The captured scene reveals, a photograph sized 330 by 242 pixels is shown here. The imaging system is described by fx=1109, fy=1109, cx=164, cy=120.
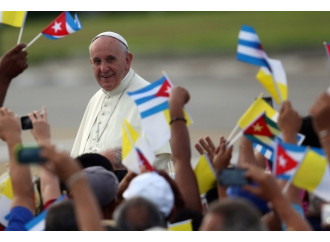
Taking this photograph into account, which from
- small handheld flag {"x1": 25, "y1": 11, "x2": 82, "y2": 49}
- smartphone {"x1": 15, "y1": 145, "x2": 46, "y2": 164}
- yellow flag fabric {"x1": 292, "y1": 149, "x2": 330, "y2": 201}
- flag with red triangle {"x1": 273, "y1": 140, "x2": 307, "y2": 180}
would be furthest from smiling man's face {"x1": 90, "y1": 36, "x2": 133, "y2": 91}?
smartphone {"x1": 15, "y1": 145, "x2": 46, "y2": 164}

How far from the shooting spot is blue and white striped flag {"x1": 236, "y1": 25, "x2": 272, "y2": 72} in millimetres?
5848

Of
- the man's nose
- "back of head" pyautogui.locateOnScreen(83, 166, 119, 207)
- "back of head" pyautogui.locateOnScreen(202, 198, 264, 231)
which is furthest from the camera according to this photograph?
the man's nose

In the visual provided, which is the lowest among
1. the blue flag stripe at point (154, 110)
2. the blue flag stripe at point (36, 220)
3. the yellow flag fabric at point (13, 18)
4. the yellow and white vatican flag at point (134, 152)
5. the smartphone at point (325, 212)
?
the smartphone at point (325, 212)

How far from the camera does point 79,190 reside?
4.73m

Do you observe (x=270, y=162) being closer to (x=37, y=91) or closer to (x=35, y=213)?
(x=35, y=213)

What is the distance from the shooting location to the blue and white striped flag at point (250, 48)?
5848mm

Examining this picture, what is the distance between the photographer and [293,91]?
19359mm

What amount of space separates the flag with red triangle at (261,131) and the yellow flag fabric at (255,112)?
0.08 ft

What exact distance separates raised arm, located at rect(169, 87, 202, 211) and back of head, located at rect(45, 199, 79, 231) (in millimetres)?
964

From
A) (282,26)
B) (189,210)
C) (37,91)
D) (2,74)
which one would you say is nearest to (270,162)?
(189,210)

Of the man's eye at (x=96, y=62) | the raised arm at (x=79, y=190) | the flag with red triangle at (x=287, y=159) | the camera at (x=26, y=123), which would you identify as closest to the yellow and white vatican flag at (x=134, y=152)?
the camera at (x=26, y=123)

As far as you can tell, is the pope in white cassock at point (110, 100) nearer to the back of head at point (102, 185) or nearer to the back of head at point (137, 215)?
the back of head at point (102, 185)

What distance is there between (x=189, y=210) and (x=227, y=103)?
13.4 metres

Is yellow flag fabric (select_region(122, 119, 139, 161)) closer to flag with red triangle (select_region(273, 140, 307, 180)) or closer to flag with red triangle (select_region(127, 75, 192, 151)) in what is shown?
flag with red triangle (select_region(127, 75, 192, 151))
